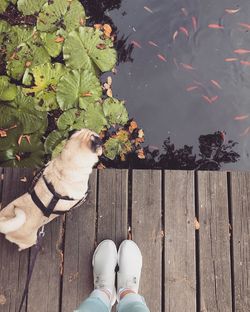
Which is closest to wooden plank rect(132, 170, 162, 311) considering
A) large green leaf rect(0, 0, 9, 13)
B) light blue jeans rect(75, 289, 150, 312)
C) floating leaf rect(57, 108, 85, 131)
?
light blue jeans rect(75, 289, 150, 312)

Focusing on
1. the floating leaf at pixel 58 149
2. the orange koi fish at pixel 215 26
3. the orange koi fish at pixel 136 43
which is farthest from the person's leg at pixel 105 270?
the orange koi fish at pixel 215 26

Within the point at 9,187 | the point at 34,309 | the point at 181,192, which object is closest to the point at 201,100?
the point at 181,192

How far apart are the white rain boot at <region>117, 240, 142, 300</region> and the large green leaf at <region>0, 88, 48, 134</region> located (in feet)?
3.30

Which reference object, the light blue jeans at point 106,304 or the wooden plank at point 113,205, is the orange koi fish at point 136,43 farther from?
the light blue jeans at point 106,304

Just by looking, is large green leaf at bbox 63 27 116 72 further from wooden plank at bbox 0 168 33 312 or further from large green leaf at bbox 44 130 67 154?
wooden plank at bbox 0 168 33 312

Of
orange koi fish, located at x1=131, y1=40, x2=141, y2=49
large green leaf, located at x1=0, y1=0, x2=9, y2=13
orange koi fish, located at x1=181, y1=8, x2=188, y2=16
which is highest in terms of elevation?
orange koi fish, located at x1=181, y1=8, x2=188, y2=16

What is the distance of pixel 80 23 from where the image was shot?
9.96 ft

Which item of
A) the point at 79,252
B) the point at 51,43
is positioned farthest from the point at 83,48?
the point at 79,252

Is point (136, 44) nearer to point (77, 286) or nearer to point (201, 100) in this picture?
point (201, 100)

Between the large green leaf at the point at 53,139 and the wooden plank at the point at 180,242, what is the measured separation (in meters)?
0.77

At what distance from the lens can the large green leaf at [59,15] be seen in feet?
9.84

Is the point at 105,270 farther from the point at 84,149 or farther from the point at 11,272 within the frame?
the point at 84,149

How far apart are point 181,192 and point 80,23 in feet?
4.54

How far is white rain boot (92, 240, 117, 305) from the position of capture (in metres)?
2.44
